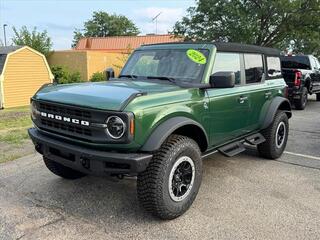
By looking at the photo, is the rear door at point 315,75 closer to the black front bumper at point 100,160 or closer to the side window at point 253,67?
the side window at point 253,67

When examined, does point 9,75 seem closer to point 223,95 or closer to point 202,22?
point 202,22

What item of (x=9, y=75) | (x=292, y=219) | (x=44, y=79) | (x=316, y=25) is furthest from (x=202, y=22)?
(x=292, y=219)

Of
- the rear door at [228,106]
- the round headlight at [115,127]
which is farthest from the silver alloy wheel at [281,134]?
the round headlight at [115,127]

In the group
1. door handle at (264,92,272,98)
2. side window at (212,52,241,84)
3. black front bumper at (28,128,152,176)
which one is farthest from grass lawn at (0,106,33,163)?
door handle at (264,92,272,98)

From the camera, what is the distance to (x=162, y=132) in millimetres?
3508

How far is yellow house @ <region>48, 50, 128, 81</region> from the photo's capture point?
2281 centimetres

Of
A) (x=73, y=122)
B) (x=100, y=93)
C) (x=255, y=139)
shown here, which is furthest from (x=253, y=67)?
(x=73, y=122)

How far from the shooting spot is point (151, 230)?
351cm

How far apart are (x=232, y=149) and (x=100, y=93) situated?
2.11m

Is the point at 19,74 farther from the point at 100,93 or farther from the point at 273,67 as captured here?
the point at 100,93

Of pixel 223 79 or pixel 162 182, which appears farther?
pixel 223 79

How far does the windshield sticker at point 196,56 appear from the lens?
4.45 meters

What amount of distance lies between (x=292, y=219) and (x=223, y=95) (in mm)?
1656

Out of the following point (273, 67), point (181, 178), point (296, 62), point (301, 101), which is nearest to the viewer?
point (181, 178)
